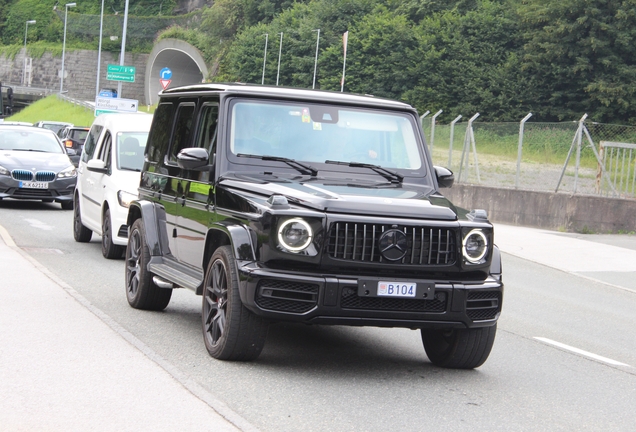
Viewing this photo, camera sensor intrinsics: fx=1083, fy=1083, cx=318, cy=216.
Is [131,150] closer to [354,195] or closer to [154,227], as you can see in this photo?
[154,227]

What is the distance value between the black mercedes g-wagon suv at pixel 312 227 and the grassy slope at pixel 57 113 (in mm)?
60966

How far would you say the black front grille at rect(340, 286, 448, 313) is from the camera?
665cm

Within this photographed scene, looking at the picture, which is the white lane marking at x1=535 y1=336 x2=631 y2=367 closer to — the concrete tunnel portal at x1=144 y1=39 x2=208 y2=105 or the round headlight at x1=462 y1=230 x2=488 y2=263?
the round headlight at x1=462 y1=230 x2=488 y2=263

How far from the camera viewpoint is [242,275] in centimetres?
677

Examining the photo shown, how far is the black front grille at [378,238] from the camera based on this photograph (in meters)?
6.70

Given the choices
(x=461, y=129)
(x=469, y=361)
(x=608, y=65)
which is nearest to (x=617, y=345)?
(x=469, y=361)

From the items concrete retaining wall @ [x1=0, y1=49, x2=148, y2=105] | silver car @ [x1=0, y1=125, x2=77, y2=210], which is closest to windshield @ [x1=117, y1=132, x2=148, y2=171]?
silver car @ [x1=0, y1=125, x2=77, y2=210]

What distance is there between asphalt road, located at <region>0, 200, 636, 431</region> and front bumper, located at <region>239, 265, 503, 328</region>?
43cm

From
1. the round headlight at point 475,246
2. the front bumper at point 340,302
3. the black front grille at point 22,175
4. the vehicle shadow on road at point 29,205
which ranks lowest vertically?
the vehicle shadow on road at point 29,205

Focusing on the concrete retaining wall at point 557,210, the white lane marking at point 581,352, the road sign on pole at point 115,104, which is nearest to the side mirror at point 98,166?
the white lane marking at point 581,352

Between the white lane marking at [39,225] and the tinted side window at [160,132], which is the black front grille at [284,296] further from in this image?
the white lane marking at [39,225]

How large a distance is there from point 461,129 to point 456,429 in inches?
854

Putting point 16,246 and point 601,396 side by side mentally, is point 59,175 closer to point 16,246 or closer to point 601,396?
point 16,246

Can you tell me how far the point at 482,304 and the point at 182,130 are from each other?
3197mm
